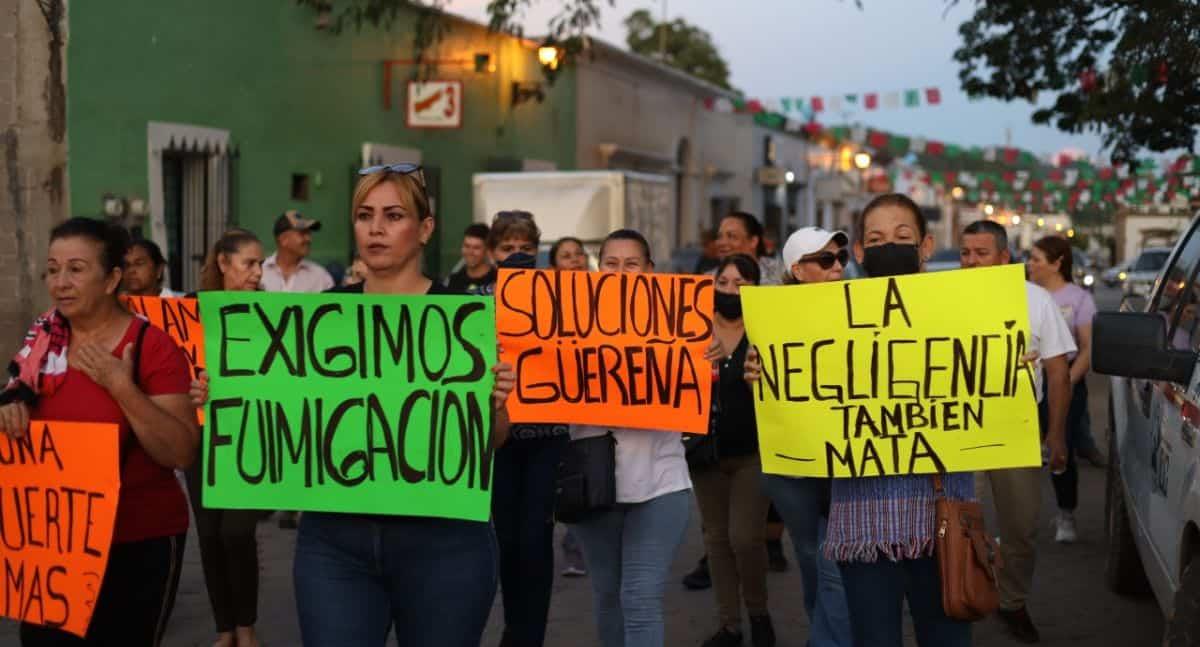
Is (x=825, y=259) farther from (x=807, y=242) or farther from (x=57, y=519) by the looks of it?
(x=57, y=519)

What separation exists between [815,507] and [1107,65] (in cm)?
1291

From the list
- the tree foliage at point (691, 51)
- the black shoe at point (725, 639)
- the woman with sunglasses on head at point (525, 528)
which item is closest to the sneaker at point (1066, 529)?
the black shoe at point (725, 639)

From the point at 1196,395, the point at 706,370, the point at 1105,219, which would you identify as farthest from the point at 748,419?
the point at 1105,219

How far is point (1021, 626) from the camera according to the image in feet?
24.5

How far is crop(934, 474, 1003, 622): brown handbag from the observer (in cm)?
467

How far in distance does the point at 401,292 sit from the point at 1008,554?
12.9ft

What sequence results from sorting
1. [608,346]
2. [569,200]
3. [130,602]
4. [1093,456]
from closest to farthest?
[130,602] → [608,346] → [1093,456] → [569,200]

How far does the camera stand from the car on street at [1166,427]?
5.18m

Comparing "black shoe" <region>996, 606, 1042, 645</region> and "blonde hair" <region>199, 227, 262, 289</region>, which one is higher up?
"blonde hair" <region>199, 227, 262, 289</region>

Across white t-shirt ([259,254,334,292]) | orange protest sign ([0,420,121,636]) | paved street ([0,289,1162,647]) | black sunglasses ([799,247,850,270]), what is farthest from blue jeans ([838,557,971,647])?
white t-shirt ([259,254,334,292])

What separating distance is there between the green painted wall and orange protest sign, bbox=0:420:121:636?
40.7 feet

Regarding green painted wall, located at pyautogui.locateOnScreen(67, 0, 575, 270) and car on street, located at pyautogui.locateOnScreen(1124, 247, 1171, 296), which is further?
car on street, located at pyautogui.locateOnScreen(1124, 247, 1171, 296)

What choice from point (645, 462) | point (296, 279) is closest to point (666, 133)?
point (296, 279)

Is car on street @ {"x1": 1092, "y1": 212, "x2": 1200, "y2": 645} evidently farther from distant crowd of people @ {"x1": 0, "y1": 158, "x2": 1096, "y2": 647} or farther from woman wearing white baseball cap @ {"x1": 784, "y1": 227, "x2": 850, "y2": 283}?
woman wearing white baseball cap @ {"x1": 784, "y1": 227, "x2": 850, "y2": 283}
